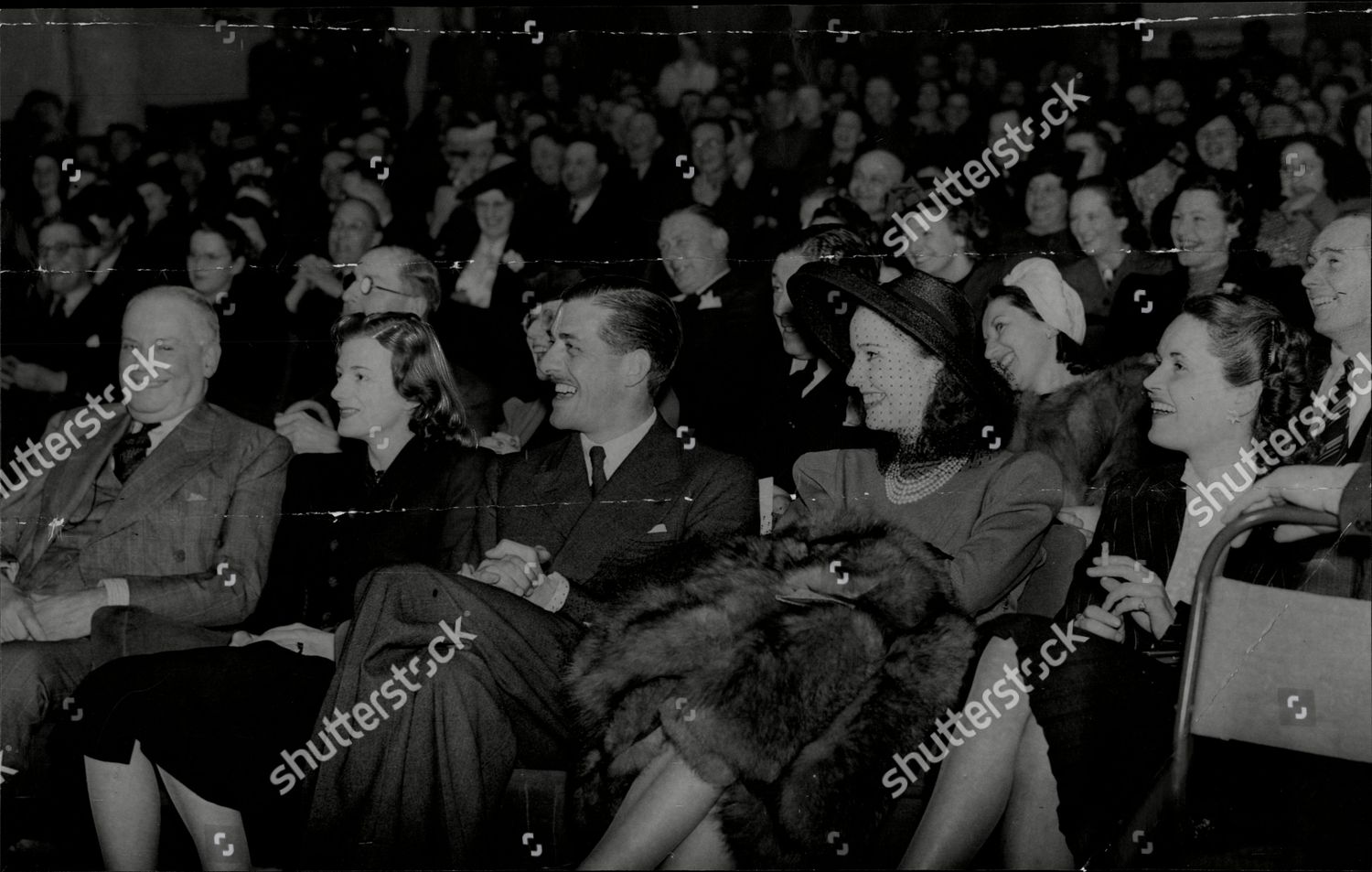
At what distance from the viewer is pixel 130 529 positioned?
3.69m

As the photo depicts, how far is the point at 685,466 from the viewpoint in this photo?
11.8 feet

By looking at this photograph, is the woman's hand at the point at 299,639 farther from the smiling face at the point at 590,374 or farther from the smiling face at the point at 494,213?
the smiling face at the point at 494,213

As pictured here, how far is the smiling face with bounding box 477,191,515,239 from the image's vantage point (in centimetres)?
458

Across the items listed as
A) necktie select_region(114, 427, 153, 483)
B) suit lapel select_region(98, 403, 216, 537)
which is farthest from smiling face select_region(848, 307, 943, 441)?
necktie select_region(114, 427, 153, 483)

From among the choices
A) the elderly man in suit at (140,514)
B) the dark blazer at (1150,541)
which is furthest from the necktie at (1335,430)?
the elderly man in suit at (140,514)

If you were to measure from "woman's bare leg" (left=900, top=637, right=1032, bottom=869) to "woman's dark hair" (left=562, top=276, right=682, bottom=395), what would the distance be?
1.17 meters

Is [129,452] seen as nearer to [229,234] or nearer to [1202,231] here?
[229,234]

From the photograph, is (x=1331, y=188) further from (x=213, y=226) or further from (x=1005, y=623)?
(x=213, y=226)

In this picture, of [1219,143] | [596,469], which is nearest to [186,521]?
[596,469]

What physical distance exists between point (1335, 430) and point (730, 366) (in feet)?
4.94

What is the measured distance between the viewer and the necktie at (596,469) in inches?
142

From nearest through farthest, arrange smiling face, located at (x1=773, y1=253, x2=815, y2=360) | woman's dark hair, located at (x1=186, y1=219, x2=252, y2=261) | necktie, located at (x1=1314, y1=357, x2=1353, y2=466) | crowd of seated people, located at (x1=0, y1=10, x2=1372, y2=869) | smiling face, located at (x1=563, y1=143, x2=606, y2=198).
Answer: crowd of seated people, located at (x1=0, y1=10, x2=1372, y2=869), necktie, located at (x1=1314, y1=357, x2=1353, y2=466), smiling face, located at (x1=773, y1=253, x2=815, y2=360), woman's dark hair, located at (x1=186, y1=219, x2=252, y2=261), smiling face, located at (x1=563, y1=143, x2=606, y2=198)

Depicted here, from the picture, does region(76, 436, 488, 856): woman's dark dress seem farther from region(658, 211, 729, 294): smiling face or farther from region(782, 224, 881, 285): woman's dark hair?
region(782, 224, 881, 285): woman's dark hair

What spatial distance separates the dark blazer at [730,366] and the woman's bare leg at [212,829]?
145 centimetres
